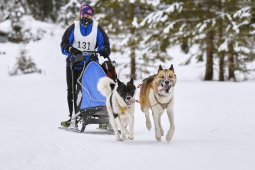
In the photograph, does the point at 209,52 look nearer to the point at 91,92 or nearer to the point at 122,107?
the point at 91,92

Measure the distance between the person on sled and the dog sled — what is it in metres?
0.15

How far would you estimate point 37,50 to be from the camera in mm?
35250

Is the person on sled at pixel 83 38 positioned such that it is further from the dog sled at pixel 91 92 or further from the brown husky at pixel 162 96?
the brown husky at pixel 162 96

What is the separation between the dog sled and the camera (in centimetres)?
779

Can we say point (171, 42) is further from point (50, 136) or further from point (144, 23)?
point (50, 136)

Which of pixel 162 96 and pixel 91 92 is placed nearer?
pixel 162 96

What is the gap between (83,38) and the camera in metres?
8.14

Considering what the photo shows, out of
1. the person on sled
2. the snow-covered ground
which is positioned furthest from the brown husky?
the person on sled

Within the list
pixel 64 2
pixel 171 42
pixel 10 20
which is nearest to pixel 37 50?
pixel 10 20

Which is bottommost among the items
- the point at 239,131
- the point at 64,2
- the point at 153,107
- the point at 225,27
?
the point at 239,131

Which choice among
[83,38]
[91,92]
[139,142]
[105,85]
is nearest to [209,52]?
[83,38]

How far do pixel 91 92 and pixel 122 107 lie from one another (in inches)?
46.2

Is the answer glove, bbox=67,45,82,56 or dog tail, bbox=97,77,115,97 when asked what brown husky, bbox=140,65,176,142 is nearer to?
dog tail, bbox=97,77,115,97

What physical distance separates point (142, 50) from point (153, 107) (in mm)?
15785
